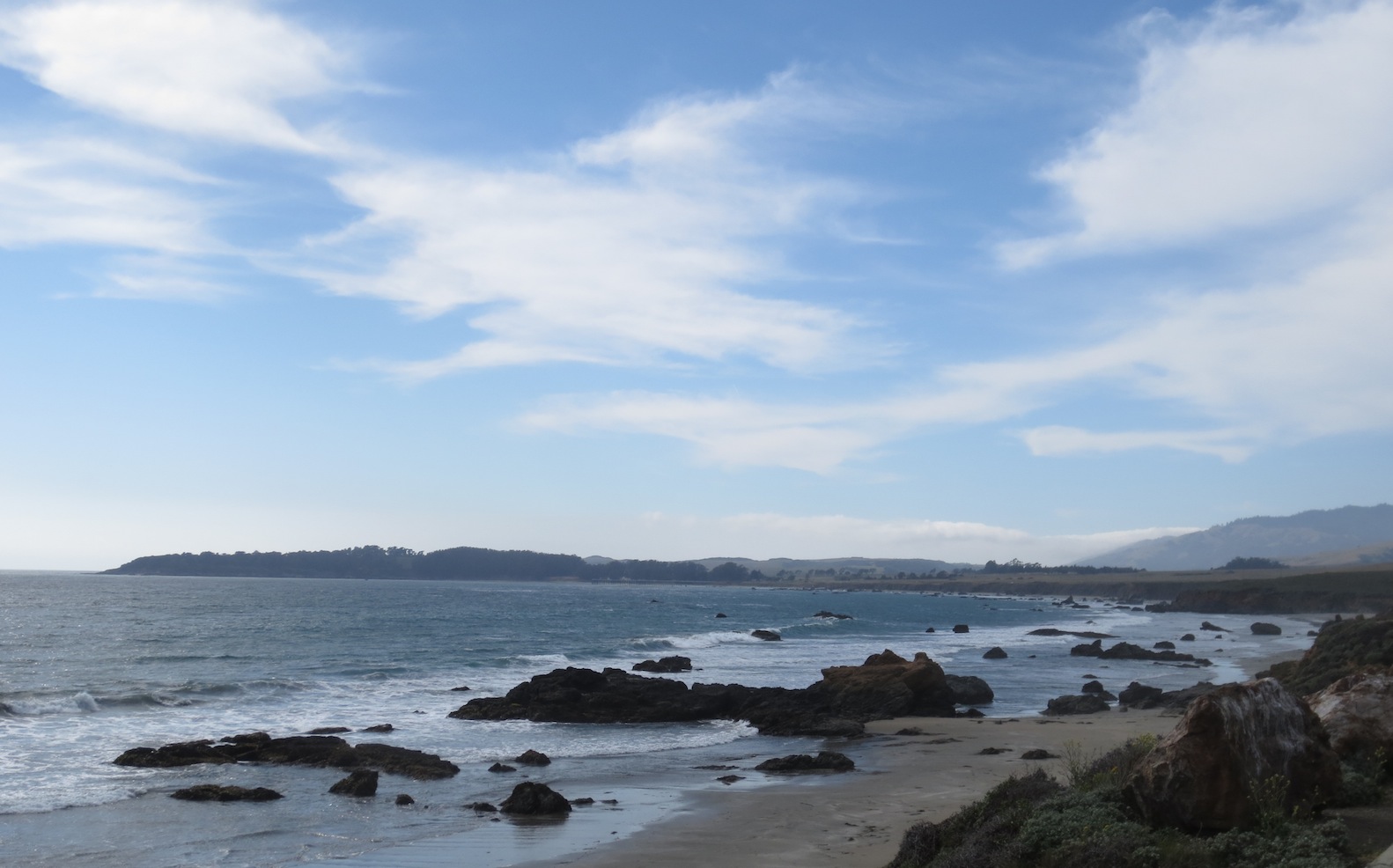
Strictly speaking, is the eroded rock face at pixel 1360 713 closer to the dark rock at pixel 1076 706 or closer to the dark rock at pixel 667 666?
the dark rock at pixel 1076 706

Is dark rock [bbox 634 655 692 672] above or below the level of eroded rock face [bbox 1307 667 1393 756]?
below

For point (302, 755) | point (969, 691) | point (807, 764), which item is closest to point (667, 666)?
point (969, 691)

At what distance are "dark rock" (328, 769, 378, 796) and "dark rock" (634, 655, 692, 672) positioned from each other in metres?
28.4

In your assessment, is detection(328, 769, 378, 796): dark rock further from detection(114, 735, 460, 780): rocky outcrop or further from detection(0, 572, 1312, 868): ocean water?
detection(114, 735, 460, 780): rocky outcrop

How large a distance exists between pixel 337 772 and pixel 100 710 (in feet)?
47.4

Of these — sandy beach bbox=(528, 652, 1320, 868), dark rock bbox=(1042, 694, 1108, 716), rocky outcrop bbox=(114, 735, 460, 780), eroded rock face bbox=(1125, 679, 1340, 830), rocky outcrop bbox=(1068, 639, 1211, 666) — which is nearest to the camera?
eroded rock face bbox=(1125, 679, 1340, 830)

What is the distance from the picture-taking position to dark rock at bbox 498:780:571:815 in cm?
1861

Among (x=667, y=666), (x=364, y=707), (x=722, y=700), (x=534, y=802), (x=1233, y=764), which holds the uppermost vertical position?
(x=1233, y=764)

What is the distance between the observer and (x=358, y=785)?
2052 cm

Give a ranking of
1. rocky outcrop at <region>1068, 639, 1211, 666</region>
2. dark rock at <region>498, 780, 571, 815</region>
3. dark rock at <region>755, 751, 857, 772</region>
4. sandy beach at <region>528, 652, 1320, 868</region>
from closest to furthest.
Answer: sandy beach at <region>528, 652, 1320, 868</region>
dark rock at <region>498, 780, 571, 815</region>
dark rock at <region>755, 751, 857, 772</region>
rocky outcrop at <region>1068, 639, 1211, 666</region>

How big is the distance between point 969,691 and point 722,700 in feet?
30.7

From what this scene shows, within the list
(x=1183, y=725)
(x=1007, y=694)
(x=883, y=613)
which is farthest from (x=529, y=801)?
(x=883, y=613)

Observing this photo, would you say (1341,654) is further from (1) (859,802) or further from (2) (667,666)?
(2) (667,666)

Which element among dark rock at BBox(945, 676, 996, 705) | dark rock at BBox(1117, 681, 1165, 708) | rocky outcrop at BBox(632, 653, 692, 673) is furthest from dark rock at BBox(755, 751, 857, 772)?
rocky outcrop at BBox(632, 653, 692, 673)
